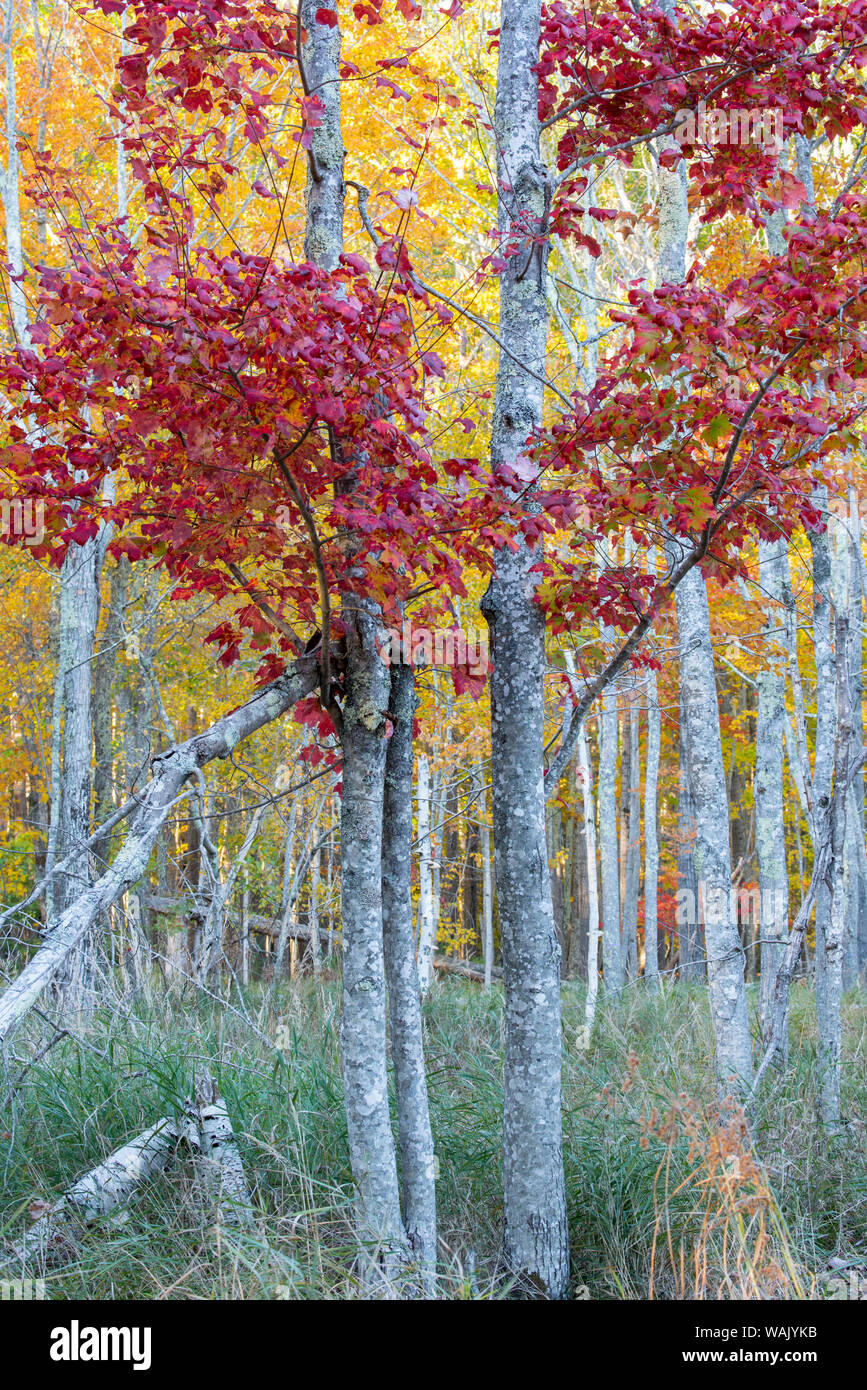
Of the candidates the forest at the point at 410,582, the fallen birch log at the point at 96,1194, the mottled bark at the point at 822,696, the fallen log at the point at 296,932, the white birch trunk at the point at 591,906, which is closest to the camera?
the forest at the point at 410,582

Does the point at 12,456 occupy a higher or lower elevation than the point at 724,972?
higher

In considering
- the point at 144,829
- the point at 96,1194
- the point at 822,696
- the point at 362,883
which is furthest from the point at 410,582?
the point at 822,696

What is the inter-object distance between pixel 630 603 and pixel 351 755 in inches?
46.2

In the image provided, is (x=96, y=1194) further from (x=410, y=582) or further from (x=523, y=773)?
(x=410, y=582)

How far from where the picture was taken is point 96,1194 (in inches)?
139

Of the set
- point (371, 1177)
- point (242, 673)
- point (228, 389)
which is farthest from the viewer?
point (242, 673)

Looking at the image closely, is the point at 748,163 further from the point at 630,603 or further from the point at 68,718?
the point at 68,718

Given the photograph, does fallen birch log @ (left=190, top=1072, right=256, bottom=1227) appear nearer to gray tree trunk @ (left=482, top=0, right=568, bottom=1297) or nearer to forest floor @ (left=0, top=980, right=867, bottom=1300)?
forest floor @ (left=0, top=980, right=867, bottom=1300)

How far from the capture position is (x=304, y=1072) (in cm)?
465

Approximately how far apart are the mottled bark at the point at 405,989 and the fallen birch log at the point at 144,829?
1.58 ft

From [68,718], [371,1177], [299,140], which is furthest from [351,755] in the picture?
[68,718]

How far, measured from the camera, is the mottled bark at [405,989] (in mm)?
3453

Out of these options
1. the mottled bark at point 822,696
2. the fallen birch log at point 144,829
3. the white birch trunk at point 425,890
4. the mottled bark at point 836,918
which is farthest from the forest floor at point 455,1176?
the white birch trunk at point 425,890

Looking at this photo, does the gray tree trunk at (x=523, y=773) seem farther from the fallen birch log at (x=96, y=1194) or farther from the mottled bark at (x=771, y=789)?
the mottled bark at (x=771, y=789)
